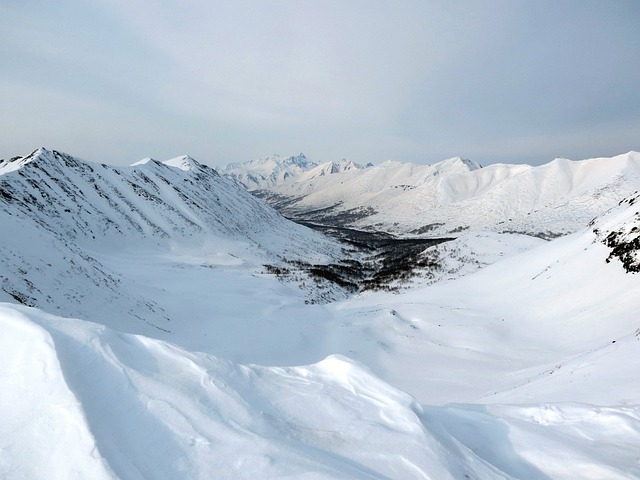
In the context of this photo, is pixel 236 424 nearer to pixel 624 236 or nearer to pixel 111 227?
pixel 624 236

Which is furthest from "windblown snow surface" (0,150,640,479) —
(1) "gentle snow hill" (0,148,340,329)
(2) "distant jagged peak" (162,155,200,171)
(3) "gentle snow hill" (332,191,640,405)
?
(2) "distant jagged peak" (162,155,200,171)

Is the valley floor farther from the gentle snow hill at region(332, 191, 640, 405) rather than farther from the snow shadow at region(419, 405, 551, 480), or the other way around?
the gentle snow hill at region(332, 191, 640, 405)

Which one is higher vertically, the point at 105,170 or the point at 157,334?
the point at 105,170

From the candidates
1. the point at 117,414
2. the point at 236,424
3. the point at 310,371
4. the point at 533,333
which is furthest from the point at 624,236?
the point at 117,414

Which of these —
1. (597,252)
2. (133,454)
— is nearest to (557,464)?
(133,454)

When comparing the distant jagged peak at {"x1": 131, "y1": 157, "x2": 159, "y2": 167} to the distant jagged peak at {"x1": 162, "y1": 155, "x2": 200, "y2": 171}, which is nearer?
the distant jagged peak at {"x1": 131, "y1": 157, "x2": 159, "y2": 167}

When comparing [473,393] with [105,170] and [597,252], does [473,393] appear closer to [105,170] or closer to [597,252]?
[597,252]
